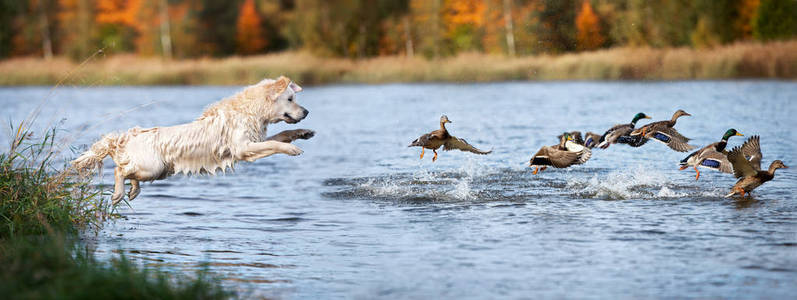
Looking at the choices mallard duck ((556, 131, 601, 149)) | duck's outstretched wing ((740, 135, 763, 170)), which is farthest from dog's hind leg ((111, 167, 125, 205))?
duck's outstretched wing ((740, 135, 763, 170))

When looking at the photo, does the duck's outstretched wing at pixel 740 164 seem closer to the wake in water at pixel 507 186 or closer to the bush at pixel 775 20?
the wake in water at pixel 507 186

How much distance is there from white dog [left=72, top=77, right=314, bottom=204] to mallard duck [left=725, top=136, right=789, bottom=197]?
644 centimetres

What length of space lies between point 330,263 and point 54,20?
2638 inches

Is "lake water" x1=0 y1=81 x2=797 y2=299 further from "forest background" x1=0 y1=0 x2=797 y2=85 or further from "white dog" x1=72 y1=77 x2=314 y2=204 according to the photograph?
"forest background" x1=0 y1=0 x2=797 y2=85

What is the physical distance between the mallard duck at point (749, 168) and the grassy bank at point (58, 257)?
27.1 feet

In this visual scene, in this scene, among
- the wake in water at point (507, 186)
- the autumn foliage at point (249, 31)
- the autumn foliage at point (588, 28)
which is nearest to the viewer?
the wake in water at point (507, 186)

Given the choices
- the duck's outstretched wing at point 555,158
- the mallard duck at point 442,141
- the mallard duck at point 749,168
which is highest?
the mallard duck at point 442,141

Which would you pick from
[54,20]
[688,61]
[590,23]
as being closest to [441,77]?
[590,23]

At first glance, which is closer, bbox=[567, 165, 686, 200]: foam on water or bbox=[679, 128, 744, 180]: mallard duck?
bbox=[679, 128, 744, 180]: mallard duck

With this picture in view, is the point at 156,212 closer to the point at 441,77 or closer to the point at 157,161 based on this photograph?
the point at 157,161

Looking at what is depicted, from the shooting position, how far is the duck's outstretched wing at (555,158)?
12578 mm

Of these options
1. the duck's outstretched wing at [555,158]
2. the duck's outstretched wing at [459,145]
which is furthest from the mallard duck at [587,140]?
the duck's outstretched wing at [459,145]

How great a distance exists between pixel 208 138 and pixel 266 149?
0.86 metres

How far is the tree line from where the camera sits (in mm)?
47094
